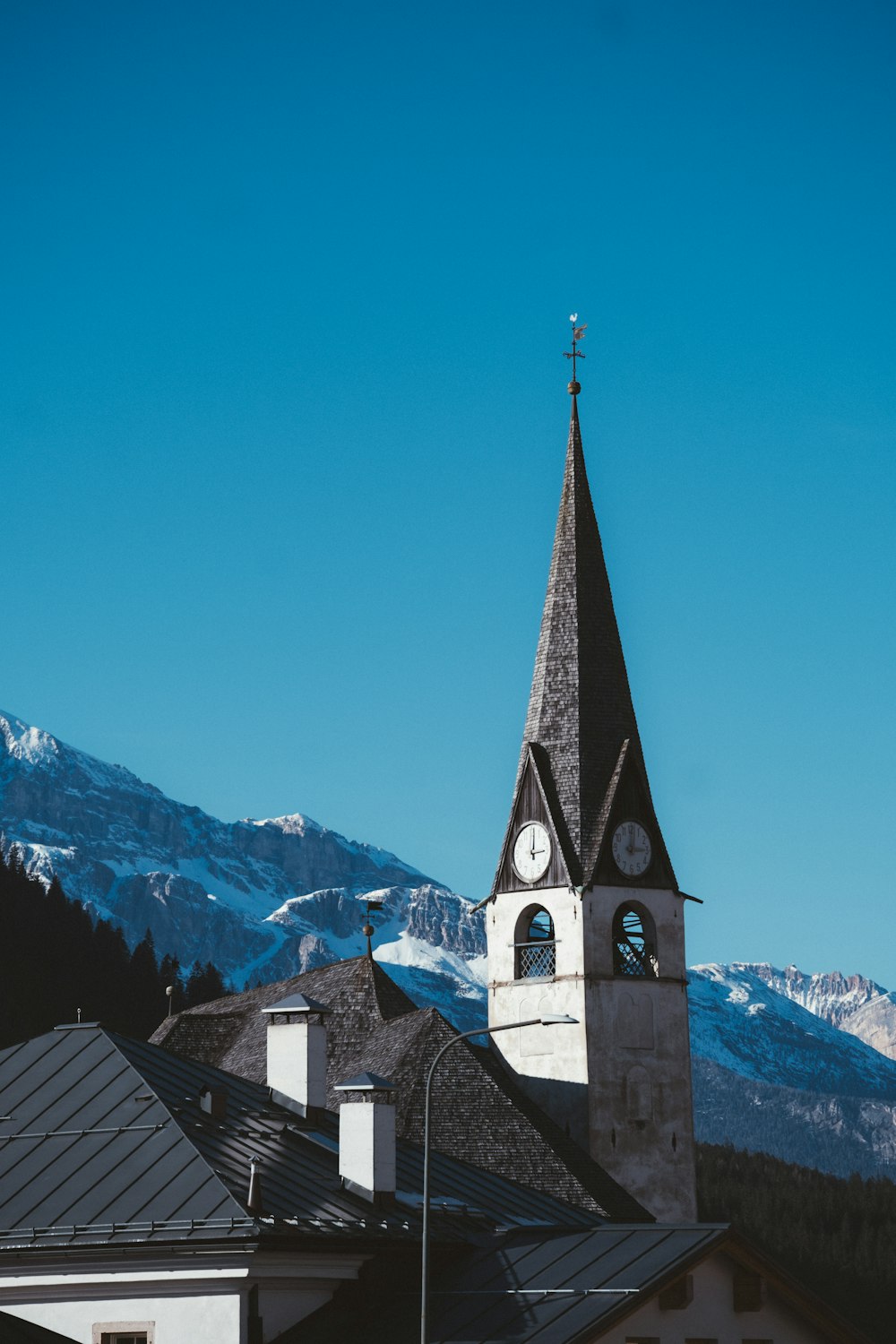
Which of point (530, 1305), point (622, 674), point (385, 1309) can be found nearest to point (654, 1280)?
point (530, 1305)

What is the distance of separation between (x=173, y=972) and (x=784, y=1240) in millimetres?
41521

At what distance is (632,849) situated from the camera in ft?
221

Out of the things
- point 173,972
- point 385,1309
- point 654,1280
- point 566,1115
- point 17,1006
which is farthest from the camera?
point 173,972

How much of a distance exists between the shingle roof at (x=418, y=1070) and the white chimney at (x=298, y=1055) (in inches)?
475

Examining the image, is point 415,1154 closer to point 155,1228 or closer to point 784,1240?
point 155,1228

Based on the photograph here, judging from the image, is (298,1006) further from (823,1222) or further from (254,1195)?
(823,1222)

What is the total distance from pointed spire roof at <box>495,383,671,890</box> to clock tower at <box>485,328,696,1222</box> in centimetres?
4

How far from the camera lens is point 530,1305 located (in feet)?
112

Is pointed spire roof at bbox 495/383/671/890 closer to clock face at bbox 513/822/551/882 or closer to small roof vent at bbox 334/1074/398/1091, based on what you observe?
clock face at bbox 513/822/551/882

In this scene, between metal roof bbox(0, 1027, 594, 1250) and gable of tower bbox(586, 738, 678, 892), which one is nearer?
metal roof bbox(0, 1027, 594, 1250)

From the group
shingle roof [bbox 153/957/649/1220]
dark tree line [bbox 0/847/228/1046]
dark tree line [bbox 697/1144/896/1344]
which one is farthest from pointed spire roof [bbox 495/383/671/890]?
dark tree line [bbox 0/847/228/1046]

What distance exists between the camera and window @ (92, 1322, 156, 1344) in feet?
114

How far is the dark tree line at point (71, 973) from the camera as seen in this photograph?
493 ft

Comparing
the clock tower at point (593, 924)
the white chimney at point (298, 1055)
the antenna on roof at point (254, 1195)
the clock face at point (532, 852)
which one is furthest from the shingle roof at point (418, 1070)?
the antenna on roof at point (254, 1195)
